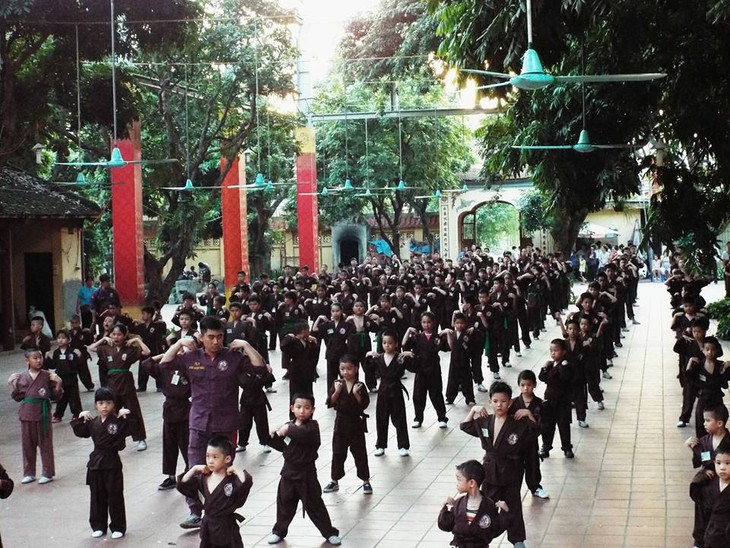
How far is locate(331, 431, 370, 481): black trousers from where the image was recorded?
1065 cm

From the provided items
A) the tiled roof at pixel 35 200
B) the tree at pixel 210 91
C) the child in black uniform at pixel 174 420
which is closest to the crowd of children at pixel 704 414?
the child in black uniform at pixel 174 420

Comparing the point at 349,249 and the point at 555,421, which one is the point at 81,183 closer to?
the point at 555,421

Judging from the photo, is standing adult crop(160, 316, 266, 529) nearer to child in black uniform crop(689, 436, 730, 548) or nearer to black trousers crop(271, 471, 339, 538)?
black trousers crop(271, 471, 339, 538)

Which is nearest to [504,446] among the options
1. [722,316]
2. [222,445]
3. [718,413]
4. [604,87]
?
[718,413]

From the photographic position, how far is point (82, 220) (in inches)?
1026

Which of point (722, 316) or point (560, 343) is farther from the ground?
point (560, 343)

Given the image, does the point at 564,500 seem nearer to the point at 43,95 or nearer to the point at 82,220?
the point at 43,95

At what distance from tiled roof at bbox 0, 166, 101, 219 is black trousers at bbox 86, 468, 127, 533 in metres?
14.0

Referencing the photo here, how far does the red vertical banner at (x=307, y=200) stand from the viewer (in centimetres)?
3472

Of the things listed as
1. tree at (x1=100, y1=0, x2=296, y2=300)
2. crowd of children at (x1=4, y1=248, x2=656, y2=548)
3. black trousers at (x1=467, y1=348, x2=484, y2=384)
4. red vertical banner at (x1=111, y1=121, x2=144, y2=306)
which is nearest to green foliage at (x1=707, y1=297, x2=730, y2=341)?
crowd of children at (x1=4, y1=248, x2=656, y2=548)

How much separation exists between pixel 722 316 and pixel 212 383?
1652 centimetres

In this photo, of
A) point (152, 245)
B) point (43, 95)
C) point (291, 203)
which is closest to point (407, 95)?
point (291, 203)

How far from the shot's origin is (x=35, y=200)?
2430 cm

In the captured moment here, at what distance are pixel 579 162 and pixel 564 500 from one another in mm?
5442
